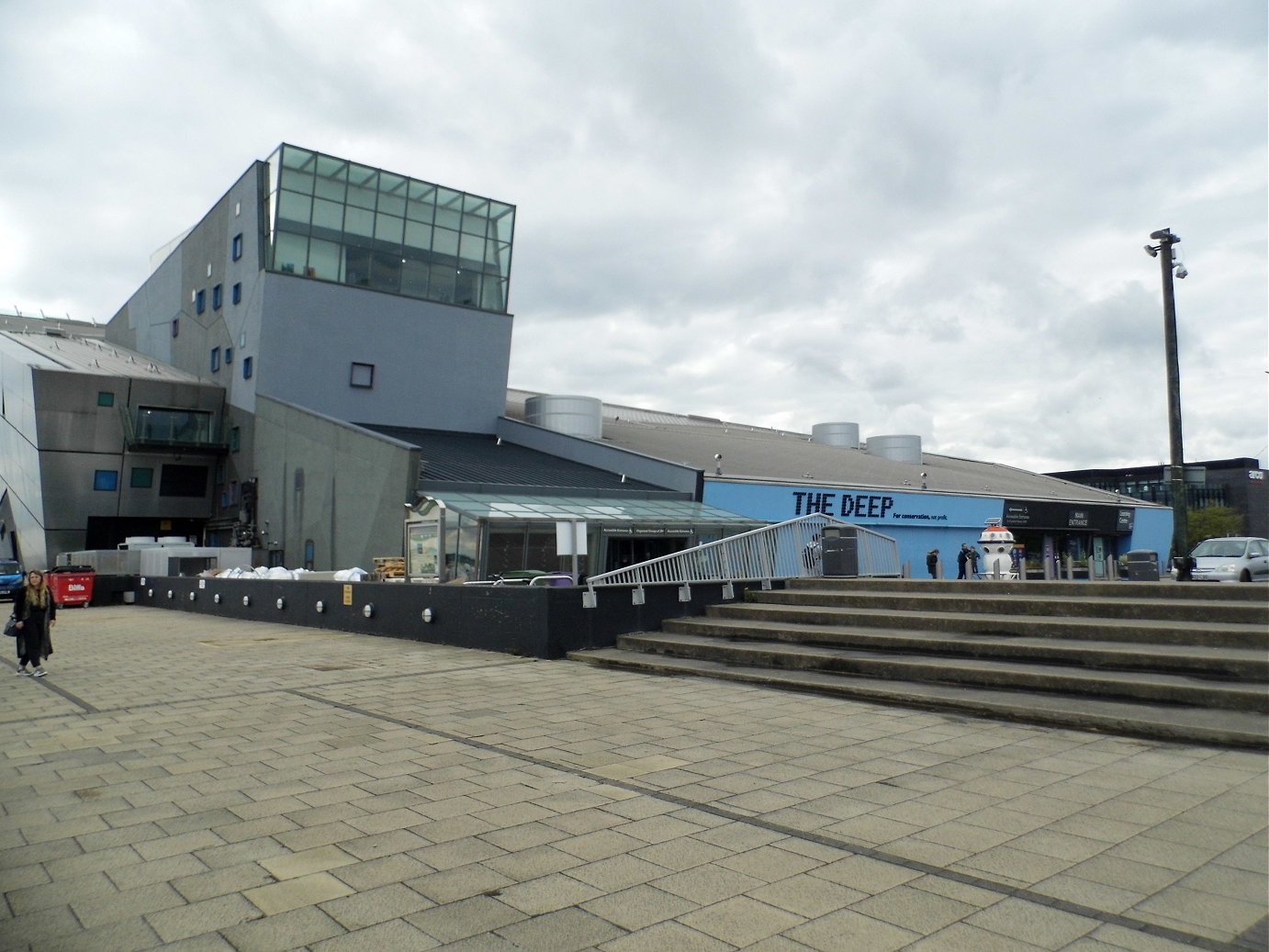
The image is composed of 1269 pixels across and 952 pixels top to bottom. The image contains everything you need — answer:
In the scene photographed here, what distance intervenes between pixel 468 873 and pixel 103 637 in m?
17.9

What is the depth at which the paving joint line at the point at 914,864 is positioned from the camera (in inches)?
144

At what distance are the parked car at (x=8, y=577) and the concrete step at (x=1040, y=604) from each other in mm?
33206

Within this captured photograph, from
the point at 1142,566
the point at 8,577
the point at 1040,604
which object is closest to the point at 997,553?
the point at 1142,566

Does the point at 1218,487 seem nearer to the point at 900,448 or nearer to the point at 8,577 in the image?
the point at 900,448

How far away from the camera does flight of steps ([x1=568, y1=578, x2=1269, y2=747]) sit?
7.76 metres

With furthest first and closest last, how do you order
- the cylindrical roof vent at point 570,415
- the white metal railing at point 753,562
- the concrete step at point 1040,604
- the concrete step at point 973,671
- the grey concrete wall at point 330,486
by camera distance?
the cylindrical roof vent at point 570,415 < the grey concrete wall at point 330,486 < the white metal railing at point 753,562 < the concrete step at point 1040,604 < the concrete step at point 973,671

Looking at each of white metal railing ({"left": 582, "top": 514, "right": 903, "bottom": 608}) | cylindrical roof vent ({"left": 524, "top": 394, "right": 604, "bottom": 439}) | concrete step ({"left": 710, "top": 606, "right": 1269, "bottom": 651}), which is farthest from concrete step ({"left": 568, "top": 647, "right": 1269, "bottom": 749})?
cylindrical roof vent ({"left": 524, "top": 394, "right": 604, "bottom": 439})

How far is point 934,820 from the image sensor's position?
5230mm

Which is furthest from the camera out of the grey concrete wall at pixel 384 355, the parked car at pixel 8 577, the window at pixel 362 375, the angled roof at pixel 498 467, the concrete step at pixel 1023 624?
the window at pixel 362 375

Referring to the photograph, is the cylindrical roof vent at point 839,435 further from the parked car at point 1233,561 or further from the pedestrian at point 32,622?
the pedestrian at point 32,622

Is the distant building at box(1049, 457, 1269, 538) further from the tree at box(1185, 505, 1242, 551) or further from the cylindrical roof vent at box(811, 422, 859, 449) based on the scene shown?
the cylindrical roof vent at box(811, 422, 859, 449)

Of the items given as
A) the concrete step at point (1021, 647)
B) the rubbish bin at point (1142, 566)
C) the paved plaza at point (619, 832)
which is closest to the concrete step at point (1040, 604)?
the concrete step at point (1021, 647)

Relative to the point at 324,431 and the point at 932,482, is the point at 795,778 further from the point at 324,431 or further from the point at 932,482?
the point at 932,482

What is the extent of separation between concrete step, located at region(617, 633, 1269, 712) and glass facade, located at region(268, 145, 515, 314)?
30.8 metres
